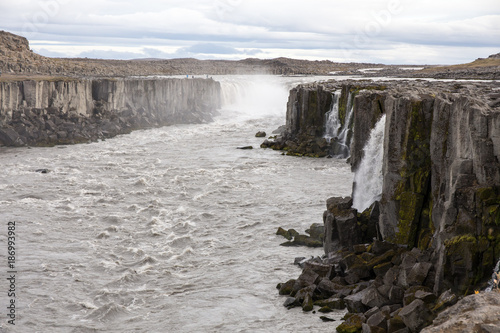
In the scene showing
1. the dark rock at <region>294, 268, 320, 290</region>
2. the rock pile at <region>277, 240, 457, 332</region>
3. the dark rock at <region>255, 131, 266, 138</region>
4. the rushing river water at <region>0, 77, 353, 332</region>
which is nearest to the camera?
the rock pile at <region>277, 240, 457, 332</region>

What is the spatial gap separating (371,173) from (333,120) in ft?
77.5

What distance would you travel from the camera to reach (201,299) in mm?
18156

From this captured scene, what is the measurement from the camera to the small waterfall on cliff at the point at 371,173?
23.4 m

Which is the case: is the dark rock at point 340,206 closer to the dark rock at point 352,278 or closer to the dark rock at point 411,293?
the dark rock at point 352,278

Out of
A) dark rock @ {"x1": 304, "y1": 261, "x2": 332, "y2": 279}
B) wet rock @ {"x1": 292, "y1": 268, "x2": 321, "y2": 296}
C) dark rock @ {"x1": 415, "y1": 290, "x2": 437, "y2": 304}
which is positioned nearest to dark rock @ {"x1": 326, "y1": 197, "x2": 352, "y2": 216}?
dark rock @ {"x1": 304, "y1": 261, "x2": 332, "y2": 279}

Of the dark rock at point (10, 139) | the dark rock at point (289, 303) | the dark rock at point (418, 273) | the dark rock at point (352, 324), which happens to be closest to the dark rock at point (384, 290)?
the dark rock at point (418, 273)

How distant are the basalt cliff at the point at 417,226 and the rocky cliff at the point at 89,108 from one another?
35.5 meters

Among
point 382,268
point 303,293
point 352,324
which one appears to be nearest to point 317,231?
point 382,268

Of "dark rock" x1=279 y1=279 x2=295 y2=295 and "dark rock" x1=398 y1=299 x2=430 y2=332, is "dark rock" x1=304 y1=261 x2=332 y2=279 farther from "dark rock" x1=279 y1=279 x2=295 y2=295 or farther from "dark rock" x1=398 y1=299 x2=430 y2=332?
"dark rock" x1=398 y1=299 x2=430 y2=332

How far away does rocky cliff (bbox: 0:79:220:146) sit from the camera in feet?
162

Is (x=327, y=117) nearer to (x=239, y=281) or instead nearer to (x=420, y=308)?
(x=239, y=281)

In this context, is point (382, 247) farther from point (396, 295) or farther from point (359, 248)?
point (396, 295)

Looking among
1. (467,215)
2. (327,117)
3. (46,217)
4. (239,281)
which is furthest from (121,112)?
(467,215)

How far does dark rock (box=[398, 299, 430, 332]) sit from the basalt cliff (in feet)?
0.08
